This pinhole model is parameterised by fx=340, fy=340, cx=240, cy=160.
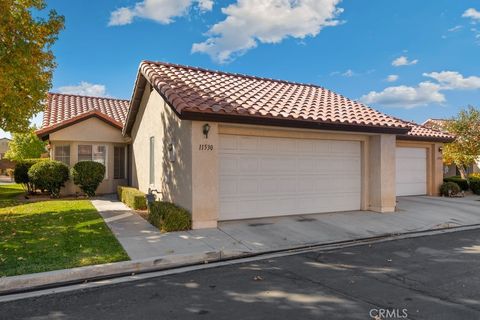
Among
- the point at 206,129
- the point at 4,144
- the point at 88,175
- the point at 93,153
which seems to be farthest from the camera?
the point at 4,144

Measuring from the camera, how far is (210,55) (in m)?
18.0

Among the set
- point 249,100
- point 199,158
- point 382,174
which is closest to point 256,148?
point 249,100

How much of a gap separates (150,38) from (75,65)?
4054mm

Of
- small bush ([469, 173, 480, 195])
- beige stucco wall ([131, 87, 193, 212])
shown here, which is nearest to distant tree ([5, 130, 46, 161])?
beige stucco wall ([131, 87, 193, 212])

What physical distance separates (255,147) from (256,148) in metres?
0.04

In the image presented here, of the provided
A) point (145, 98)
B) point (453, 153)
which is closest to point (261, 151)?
point (145, 98)

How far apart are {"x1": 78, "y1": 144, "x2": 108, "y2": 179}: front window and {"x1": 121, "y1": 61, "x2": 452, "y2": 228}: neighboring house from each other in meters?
4.53

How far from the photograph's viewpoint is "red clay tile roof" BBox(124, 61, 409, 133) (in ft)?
27.8

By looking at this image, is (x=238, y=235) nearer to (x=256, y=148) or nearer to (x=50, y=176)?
(x=256, y=148)

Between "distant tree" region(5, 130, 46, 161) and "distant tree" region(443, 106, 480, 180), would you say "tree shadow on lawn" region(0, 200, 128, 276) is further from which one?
"distant tree" region(5, 130, 46, 161)

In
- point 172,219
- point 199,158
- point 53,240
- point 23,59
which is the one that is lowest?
point 53,240

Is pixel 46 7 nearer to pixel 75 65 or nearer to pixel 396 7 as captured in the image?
pixel 75 65

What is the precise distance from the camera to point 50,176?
14500 mm

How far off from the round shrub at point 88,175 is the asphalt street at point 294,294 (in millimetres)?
10603
